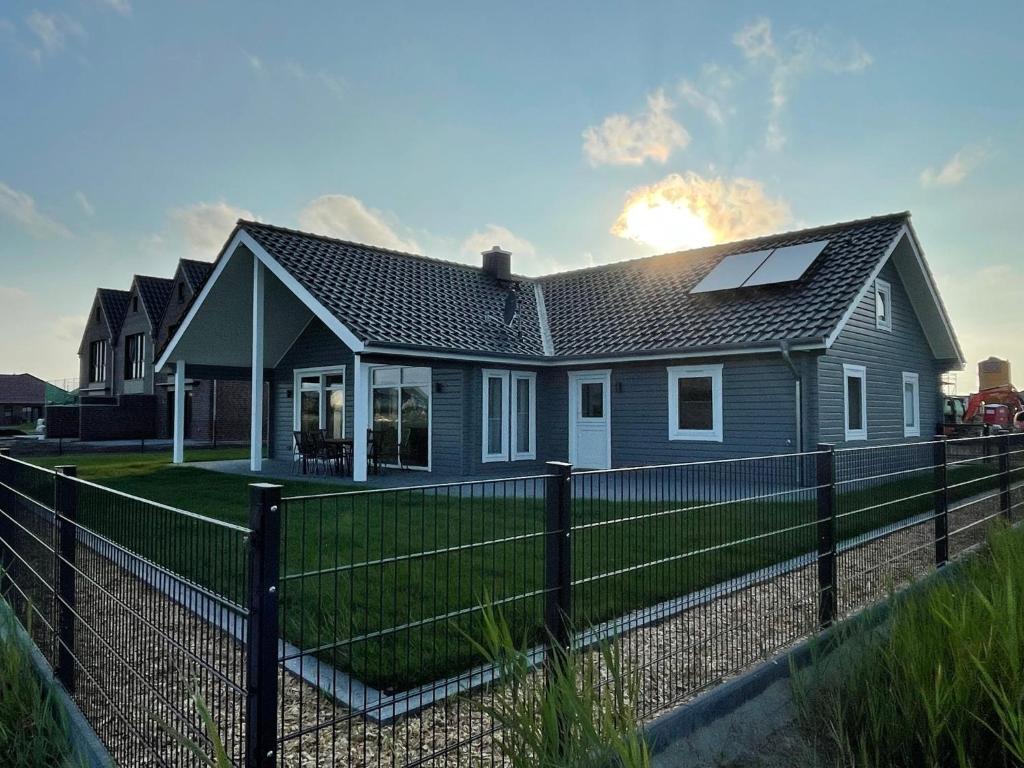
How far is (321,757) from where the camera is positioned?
9.84 ft

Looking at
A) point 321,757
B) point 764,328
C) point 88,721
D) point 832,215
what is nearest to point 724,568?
point 321,757

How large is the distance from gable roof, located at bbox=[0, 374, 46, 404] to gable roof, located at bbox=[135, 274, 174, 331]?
4128 centimetres

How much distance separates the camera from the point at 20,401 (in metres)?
65.4

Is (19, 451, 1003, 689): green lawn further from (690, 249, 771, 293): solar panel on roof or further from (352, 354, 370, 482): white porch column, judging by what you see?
(690, 249, 771, 293): solar panel on roof

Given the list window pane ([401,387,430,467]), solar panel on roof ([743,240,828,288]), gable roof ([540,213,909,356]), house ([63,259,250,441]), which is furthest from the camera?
house ([63,259,250,441])

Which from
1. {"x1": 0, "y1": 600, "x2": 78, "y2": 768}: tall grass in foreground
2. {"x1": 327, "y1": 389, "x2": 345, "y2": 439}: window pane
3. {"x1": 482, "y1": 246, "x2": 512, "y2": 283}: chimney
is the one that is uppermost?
{"x1": 482, "y1": 246, "x2": 512, "y2": 283}: chimney

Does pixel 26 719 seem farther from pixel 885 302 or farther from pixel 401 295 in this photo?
pixel 885 302

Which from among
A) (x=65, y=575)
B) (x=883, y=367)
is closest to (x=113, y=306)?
(x=883, y=367)

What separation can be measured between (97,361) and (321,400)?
2925 centimetres

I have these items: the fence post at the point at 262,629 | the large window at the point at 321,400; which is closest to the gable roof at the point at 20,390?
the large window at the point at 321,400

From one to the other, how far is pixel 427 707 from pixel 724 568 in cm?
176

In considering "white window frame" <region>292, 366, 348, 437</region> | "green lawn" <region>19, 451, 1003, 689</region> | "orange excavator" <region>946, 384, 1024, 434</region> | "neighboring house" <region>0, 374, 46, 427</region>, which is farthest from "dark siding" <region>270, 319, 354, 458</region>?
"neighboring house" <region>0, 374, 46, 427</region>

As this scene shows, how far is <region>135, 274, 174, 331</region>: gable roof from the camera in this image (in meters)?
34.0

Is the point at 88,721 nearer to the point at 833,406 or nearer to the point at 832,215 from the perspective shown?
the point at 833,406
